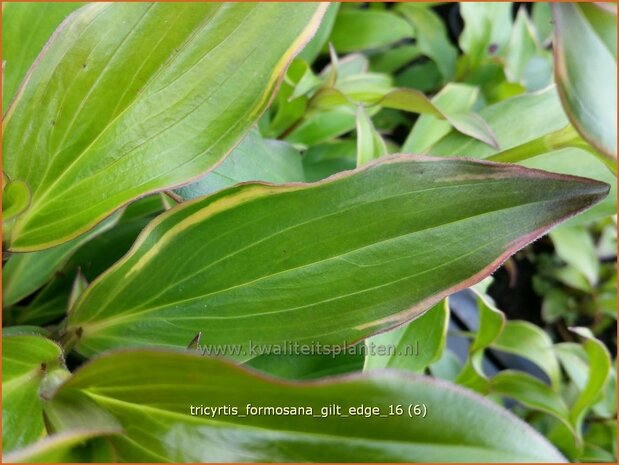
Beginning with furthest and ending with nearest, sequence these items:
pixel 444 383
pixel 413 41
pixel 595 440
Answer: pixel 413 41
pixel 595 440
pixel 444 383

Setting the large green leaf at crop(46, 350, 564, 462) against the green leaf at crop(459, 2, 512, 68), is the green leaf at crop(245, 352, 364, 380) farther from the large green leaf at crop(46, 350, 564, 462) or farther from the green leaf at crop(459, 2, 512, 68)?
the green leaf at crop(459, 2, 512, 68)

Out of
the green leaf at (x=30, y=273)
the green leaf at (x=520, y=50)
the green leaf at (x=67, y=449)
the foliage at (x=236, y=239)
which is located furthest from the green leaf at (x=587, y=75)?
the green leaf at (x=520, y=50)

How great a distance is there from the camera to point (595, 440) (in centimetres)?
81

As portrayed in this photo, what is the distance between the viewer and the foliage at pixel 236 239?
0.29 m

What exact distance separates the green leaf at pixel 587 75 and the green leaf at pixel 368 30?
0.59m

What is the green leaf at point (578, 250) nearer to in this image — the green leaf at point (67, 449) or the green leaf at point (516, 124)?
the green leaf at point (516, 124)

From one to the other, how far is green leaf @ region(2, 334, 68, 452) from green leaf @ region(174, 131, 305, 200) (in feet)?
0.49

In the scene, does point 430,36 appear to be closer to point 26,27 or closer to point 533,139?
point 533,139

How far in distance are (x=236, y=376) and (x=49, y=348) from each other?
178mm

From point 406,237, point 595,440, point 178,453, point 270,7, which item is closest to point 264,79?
point 270,7

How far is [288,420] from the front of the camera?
0.30 m

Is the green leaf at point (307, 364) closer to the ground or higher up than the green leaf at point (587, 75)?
closer to the ground

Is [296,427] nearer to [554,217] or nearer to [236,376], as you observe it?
[236,376]

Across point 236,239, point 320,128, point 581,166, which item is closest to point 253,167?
point 236,239
